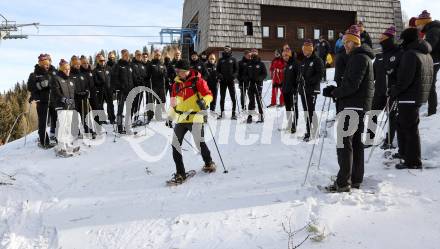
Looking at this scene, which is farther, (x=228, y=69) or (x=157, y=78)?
(x=157, y=78)

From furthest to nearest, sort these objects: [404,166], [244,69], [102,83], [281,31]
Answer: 1. [281,31]
2. [244,69]
3. [102,83]
4. [404,166]

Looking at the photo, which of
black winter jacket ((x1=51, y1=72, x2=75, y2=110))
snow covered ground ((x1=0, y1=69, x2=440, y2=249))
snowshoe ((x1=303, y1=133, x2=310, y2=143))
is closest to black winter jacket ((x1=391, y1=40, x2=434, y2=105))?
snow covered ground ((x1=0, y1=69, x2=440, y2=249))

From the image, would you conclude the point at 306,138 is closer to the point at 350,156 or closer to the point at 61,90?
the point at 350,156

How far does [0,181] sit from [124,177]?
216 cm

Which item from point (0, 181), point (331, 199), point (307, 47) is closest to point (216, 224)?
point (331, 199)

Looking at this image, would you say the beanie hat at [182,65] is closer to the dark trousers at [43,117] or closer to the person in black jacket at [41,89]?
the person in black jacket at [41,89]

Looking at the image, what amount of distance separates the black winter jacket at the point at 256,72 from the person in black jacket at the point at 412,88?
18.8ft

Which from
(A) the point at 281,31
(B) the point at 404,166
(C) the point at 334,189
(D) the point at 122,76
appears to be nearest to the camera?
(C) the point at 334,189

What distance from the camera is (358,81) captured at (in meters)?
5.33

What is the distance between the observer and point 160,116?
12711mm

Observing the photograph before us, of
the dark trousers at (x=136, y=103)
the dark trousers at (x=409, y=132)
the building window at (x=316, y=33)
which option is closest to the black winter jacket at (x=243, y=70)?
the dark trousers at (x=136, y=103)

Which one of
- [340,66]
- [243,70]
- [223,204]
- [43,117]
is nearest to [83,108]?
[43,117]

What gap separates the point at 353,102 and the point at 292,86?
4.18 m

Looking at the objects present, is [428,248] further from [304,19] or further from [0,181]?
[304,19]
